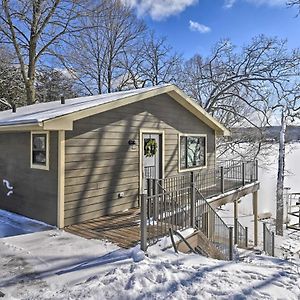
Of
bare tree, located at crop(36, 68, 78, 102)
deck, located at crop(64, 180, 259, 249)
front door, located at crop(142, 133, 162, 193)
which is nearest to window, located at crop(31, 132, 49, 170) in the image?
deck, located at crop(64, 180, 259, 249)

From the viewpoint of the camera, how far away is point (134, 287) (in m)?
3.59

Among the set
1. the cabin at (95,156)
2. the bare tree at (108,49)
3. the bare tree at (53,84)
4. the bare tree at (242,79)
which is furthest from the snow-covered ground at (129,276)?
the bare tree at (108,49)

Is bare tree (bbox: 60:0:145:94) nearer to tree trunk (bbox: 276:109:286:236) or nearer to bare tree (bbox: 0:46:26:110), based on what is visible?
bare tree (bbox: 0:46:26:110)

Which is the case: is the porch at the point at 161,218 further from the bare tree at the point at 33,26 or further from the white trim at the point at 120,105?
the bare tree at the point at 33,26

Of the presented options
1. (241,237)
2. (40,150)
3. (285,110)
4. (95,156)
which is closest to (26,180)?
(40,150)

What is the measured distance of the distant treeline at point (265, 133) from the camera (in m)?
18.5

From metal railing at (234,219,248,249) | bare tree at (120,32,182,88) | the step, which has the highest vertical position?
bare tree at (120,32,182,88)

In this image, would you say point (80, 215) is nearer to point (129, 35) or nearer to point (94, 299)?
point (94, 299)

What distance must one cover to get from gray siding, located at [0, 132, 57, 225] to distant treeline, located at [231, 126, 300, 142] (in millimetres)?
15585

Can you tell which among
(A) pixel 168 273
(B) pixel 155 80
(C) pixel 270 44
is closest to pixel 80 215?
(A) pixel 168 273

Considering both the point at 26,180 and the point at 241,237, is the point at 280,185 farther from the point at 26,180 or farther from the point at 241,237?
the point at 26,180

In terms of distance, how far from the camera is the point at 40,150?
689cm

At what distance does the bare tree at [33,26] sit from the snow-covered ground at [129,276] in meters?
15.8

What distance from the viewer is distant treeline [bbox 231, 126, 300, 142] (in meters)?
18.5
